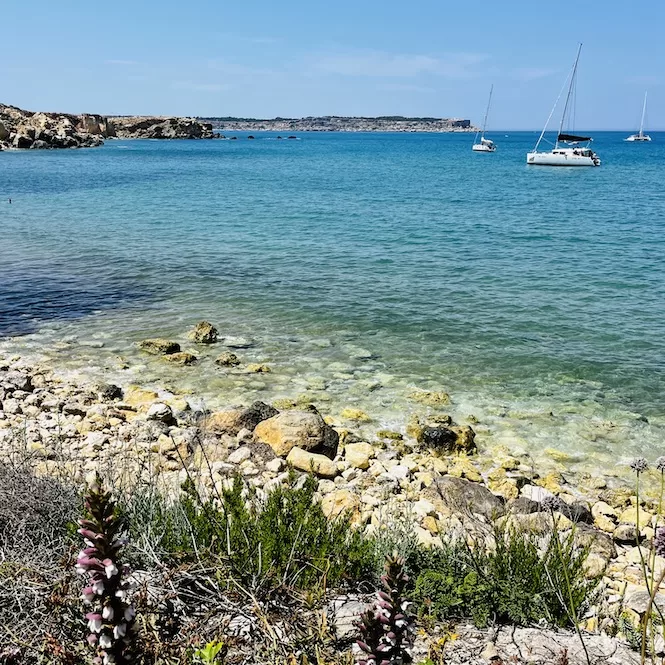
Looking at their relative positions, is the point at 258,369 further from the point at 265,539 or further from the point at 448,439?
the point at 265,539

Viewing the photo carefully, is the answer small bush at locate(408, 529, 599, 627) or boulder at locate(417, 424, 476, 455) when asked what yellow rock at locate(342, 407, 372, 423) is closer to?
boulder at locate(417, 424, 476, 455)

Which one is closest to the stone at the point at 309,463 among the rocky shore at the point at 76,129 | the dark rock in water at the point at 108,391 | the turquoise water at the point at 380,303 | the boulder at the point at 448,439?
the boulder at the point at 448,439

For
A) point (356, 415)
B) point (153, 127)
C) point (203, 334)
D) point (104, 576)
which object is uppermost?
point (153, 127)

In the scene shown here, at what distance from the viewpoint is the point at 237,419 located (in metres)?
9.49

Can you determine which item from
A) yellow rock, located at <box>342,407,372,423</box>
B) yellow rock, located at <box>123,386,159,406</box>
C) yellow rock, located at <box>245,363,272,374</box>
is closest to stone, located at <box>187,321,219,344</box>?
yellow rock, located at <box>245,363,272,374</box>

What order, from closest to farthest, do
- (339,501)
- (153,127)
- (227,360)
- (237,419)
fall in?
1. (339,501)
2. (237,419)
3. (227,360)
4. (153,127)

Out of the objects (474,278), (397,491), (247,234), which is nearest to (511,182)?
(247,234)

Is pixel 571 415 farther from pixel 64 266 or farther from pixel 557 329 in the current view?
pixel 64 266

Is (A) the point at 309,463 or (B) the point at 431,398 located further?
(B) the point at 431,398

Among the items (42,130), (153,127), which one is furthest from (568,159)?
(153,127)

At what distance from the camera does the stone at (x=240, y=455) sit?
8383 millimetres

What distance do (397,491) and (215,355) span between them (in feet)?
20.4

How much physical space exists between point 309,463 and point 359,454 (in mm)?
869

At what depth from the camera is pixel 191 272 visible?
1997 centimetres
